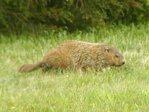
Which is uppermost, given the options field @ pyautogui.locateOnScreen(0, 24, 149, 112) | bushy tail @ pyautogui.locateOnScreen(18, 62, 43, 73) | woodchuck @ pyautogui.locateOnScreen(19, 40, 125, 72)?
woodchuck @ pyautogui.locateOnScreen(19, 40, 125, 72)

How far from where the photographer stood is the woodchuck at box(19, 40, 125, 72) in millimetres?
8586

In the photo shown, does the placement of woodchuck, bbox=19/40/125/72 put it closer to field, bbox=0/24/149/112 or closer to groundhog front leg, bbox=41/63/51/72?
groundhog front leg, bbox=41/63/51/72

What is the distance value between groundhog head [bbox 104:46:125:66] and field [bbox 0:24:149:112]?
0.40ft

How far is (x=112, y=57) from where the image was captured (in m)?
8.61

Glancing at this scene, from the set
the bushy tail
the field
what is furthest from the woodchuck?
the field

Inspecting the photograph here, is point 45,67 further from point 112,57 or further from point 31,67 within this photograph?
point 112,57

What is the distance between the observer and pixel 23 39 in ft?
40.9

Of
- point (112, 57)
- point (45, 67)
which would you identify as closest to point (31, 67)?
point (45, 67)

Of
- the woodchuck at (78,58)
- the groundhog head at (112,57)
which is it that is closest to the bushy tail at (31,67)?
the woodchuck at (78,58)

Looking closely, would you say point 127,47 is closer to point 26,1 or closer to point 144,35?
point 144,35

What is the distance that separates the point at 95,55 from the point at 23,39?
13.3ft

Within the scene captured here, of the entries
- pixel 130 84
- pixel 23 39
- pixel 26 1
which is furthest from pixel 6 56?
pixel 130 84

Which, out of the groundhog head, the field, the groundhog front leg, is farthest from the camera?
the groundhog front leg

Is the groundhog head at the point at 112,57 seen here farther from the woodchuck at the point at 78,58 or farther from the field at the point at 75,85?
the field at the point at 75,85
